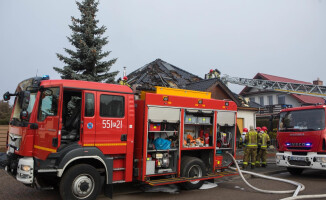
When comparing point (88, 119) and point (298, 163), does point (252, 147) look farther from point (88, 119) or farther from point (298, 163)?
point (88, 119)

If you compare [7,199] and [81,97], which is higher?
[81,97]

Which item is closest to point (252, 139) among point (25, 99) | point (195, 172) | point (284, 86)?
point (195, 172)

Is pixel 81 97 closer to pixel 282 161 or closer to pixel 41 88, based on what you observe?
pixel 41 88

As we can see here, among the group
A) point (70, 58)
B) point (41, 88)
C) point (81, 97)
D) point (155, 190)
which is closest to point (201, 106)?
point (155, 190)

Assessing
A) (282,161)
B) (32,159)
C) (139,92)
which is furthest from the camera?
(282,161)

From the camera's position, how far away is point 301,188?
7.35 meters

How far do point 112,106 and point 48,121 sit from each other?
1.35 m

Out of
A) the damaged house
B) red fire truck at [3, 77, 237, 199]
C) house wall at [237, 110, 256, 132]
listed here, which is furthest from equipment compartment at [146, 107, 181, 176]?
house wall at [237, 110, 256, 132]

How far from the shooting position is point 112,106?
20.6ft

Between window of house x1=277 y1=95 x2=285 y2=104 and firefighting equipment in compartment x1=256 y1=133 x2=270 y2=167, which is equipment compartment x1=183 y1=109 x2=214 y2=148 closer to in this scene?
firefighting equipment in compartment x1=256 y1=133 x2=270 y2=167

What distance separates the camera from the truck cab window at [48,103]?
228 inches

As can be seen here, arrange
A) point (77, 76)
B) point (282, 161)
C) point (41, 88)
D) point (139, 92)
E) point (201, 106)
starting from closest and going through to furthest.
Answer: point (41, 88) → point (139, 92) → point (201, 106) → point (282, 161) → point (77, 76)

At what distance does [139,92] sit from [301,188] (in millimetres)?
4877

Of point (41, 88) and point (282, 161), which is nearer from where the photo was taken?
point (41, 88)
